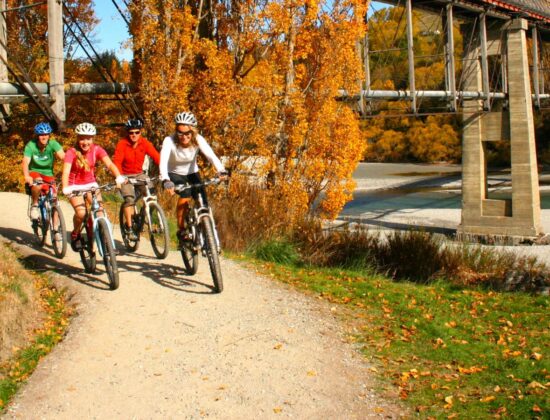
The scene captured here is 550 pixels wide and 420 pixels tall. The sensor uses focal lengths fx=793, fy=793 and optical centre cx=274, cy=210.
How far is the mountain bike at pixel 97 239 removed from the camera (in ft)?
28.8

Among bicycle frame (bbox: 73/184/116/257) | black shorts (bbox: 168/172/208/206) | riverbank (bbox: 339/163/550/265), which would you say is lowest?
riverbank (bbox: 339/163/550/265)

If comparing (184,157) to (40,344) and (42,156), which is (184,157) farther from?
(40,344)

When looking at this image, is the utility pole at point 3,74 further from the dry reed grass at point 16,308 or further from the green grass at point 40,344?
the green grass at point 40,344

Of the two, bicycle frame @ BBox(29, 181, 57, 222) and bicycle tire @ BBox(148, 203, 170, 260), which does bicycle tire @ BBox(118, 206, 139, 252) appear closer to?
bicycle tire @ BBox(148, 203, 170, 260)

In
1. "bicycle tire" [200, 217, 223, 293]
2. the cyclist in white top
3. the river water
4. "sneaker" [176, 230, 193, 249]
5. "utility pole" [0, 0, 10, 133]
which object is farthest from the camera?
the river water

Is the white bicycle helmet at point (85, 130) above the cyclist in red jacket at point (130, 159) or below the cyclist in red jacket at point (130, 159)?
above

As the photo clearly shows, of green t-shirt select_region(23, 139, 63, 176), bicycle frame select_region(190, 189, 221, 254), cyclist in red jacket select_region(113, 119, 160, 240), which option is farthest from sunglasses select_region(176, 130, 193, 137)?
green t-shirt select_region(23, 139, 63, 176)

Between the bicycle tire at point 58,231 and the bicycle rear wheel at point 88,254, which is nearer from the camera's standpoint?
the bicycle rear wheel at point 88,254

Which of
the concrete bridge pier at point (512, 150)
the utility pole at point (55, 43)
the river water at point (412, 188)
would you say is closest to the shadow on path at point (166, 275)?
the utility pole at point (55, 43)

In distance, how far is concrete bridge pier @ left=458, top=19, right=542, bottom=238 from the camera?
3125 centimetres

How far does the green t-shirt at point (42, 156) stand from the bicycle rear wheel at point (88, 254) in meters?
1.44

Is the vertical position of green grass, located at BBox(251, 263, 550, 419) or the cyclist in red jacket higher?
the cyclist in red jacket

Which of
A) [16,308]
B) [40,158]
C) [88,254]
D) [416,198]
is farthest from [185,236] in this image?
[416,198]

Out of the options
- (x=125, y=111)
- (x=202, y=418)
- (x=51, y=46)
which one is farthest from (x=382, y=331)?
(x=125, y=111)
